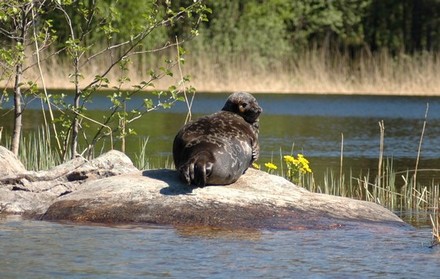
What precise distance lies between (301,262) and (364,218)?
195cm

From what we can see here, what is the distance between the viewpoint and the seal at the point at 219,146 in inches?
393

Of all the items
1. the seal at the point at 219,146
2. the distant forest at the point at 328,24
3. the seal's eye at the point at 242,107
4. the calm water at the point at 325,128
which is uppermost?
the distant forest at the point at 328,24

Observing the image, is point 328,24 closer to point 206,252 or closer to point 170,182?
point 170,182

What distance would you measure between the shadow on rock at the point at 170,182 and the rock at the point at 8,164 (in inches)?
58.8

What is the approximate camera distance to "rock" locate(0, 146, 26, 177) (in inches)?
448

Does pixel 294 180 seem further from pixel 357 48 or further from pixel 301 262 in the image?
pixel 357 48

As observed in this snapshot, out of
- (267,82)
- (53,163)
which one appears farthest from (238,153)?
(267,82)

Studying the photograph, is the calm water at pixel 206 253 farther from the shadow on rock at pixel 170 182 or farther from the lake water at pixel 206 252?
the shadow on rock at pixel 170 182

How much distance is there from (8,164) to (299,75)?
32.6 m

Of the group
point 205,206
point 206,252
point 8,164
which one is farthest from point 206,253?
point 8,164

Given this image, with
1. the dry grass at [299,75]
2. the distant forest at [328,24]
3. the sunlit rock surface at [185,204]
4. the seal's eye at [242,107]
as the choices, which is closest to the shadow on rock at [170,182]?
the sunlit rock surface at [185,204]

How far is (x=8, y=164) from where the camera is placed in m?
11.5

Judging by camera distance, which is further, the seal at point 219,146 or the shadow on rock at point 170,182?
the shadow on rock at point 170,182

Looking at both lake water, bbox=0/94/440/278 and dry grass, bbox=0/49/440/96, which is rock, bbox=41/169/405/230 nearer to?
lake water, bbox=0/94/440/278
